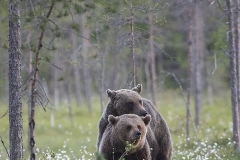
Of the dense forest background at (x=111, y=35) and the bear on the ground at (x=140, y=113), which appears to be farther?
the bear on the ground at (x=140, y=113)

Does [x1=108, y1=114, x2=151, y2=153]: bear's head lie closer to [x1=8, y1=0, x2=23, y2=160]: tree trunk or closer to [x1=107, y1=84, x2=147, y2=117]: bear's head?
[x1=107, y1=84, x2=147, y2=117]: bear's head

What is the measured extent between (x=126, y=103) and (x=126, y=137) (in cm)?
125

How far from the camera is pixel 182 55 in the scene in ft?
129

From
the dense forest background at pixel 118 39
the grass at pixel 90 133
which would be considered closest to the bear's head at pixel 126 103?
the dense forest background at pixel 118 39

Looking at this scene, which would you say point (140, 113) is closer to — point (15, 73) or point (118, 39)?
point (15, 73)

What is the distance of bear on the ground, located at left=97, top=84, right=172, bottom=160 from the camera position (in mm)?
9453

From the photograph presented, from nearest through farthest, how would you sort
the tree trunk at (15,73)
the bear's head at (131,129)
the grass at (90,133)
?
the bear's head at (131,129) < the tree trunk at (15,73) < the grass at (90,133)

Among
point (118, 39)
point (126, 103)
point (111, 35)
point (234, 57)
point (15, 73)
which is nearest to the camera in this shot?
point (15, 73)

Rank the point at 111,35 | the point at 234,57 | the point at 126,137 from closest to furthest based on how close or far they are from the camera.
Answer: the point at 126,137, the point at 234,57, the point at 111,35

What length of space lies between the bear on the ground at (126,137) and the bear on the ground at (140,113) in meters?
0.66

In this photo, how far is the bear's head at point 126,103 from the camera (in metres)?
9.37

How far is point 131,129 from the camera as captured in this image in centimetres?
822

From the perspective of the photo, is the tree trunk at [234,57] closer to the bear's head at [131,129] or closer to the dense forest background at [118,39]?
the dense forest background at [118,39]

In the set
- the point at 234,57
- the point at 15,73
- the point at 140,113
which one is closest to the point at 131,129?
the point at 140,113
